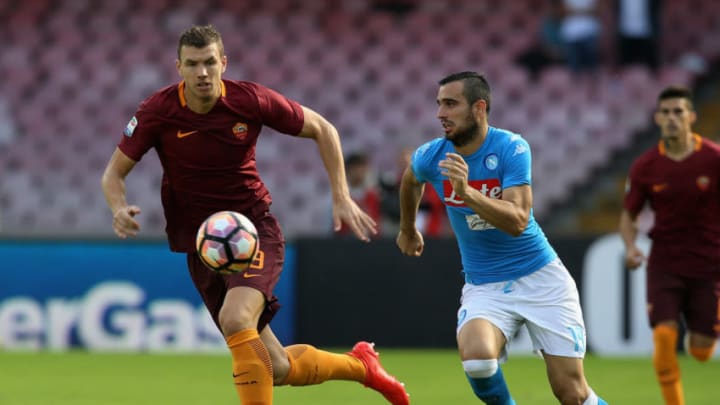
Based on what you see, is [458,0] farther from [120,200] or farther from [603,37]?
[120,200]

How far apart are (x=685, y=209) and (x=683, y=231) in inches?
5.6

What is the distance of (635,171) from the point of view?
7934 millimetres

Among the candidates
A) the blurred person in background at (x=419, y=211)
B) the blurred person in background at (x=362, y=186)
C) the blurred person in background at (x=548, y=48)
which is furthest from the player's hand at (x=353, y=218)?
the blurred person in background at (x=548, y=48)

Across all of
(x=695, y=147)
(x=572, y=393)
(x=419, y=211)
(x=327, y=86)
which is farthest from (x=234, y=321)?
(x=327, y=86)

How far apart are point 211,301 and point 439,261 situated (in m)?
5.37

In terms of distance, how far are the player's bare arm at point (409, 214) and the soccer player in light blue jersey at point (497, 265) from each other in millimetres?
174

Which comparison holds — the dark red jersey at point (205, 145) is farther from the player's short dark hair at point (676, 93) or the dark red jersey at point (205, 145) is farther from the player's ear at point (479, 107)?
the player's short dark hair at point (676, 93)

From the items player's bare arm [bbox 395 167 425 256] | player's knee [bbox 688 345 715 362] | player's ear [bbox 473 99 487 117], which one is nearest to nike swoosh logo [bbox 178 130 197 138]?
player's bare arm [bbox 395 167 425 256]

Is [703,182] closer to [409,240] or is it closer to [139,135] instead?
[409,240]

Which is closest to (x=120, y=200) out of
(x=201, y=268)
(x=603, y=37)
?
(x=201, y=268)

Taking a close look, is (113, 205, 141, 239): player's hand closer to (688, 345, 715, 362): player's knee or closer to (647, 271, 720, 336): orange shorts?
(647, 271, 720, 336): orange shorts

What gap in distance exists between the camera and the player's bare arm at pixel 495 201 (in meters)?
5.28

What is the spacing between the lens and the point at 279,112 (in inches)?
244

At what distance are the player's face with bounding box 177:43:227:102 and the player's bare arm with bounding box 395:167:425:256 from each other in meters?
1.09
